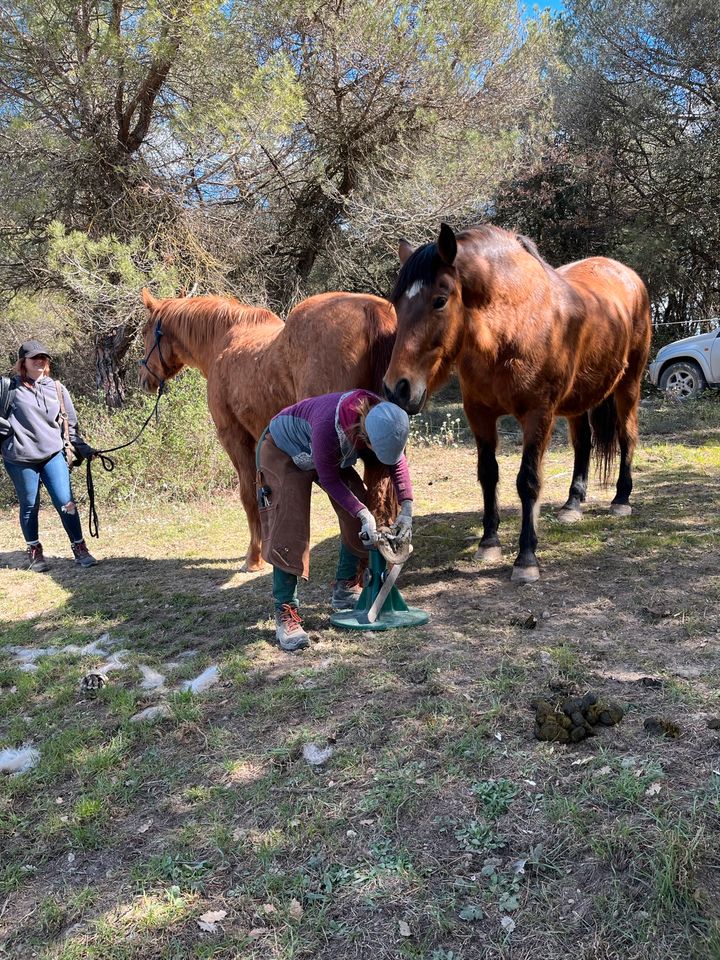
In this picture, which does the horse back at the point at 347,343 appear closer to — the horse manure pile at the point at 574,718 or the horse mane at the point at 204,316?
the horse mane at the point at 204,316

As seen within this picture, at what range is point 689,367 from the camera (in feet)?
Result: 39.5

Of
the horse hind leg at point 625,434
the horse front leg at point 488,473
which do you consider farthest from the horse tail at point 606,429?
the horse front leg at point 488,473

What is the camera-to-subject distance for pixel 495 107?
10430mm

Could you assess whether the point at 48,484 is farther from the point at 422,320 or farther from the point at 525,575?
the point at 525,575

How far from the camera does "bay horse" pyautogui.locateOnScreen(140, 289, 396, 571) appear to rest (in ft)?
13.5

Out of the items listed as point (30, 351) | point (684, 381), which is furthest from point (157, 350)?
point (684, 381)

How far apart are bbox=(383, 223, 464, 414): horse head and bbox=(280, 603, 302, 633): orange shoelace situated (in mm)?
1391

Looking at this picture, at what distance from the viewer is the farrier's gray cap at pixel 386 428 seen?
319 centimetres

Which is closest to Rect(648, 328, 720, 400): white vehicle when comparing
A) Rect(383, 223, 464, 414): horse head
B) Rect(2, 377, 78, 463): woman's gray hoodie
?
Rect(383, 223, 464, 414): horse head

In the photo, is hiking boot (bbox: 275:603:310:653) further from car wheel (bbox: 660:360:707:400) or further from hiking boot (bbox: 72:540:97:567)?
car wheel (bbox: 660:360:707:400)

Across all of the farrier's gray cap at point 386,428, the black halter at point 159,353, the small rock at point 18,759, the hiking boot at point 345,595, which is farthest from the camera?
the black halter at point 159,353

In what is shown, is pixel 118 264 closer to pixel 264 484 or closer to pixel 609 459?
pixel 264 484

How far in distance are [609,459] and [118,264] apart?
649 centimetres

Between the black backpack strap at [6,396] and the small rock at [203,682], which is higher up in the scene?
the black backpack strap at [6,396]
